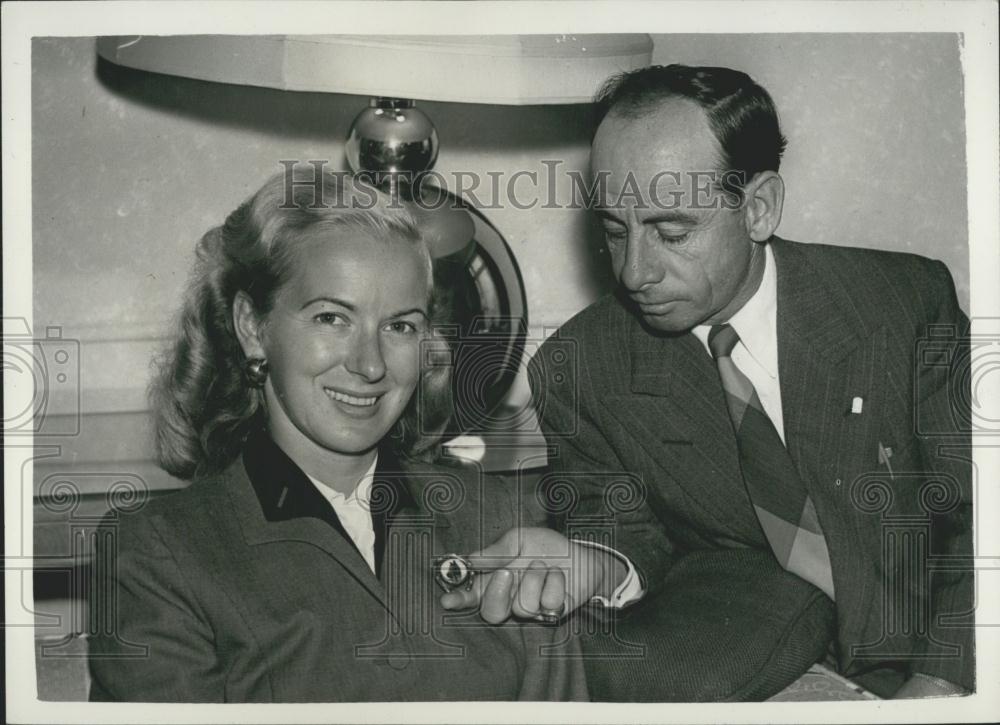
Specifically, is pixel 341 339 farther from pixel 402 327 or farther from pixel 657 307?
pixel 657 307

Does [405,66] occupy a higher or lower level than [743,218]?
higher

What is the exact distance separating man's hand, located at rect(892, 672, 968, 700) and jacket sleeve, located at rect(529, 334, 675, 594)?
0.97 ft

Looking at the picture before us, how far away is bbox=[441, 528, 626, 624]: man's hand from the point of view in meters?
1.09

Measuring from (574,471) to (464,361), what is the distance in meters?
0.17

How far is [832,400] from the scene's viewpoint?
109 cm

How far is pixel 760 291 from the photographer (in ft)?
3.64

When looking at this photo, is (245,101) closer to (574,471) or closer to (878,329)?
(574,471)

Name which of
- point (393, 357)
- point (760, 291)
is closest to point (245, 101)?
point (393, 357)

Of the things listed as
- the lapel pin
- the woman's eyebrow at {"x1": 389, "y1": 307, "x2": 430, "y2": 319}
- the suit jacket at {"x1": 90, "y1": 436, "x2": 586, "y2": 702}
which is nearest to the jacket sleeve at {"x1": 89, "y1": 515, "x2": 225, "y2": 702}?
the suit jacket at {"x1": 90, "y1": 436, "x2": 586, "y2": 702}

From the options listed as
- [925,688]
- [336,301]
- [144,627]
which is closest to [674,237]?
[336,301]

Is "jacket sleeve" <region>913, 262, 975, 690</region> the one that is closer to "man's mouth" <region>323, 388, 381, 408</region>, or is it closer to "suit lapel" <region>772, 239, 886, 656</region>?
"suit lapel" <region>772, 239, 886, 656</region>

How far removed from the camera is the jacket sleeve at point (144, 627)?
1.03 metres

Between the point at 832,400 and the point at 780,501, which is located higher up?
the point at 832,400

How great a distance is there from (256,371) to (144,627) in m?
0.28
